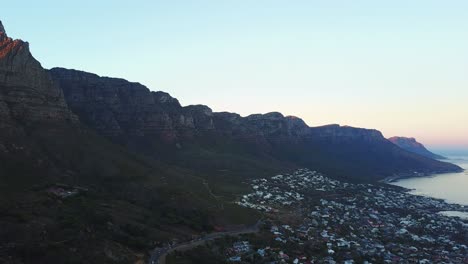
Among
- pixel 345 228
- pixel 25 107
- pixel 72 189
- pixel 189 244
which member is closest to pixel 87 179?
pixel 72 189

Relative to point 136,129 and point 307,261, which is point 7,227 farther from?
point 136,129

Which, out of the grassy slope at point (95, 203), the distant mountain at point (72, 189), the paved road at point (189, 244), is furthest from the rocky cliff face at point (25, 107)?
the paved road at point (189, 244)

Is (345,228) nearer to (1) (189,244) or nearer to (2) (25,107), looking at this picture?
(1) (189,244)

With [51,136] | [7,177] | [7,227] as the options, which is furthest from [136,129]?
[7,227]

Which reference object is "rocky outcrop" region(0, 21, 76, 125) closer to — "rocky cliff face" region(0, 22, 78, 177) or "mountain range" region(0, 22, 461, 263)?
"rocky cliff face" region(0, 22, 78, 177)

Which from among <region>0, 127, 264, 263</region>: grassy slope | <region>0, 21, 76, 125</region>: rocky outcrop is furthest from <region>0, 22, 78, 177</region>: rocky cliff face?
<region>0, 127, 264, 263</region>: grassy slope

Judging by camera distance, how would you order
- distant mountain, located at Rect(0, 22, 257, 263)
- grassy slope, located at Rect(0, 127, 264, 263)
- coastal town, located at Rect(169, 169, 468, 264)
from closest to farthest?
1. grassy slope, located at Rect(0, 127, 264, 263)
2. distant mountain, located at Rect(0, 22, 257, 263)
3. coastal town, located at Rect(169, 169, 468, 264)
